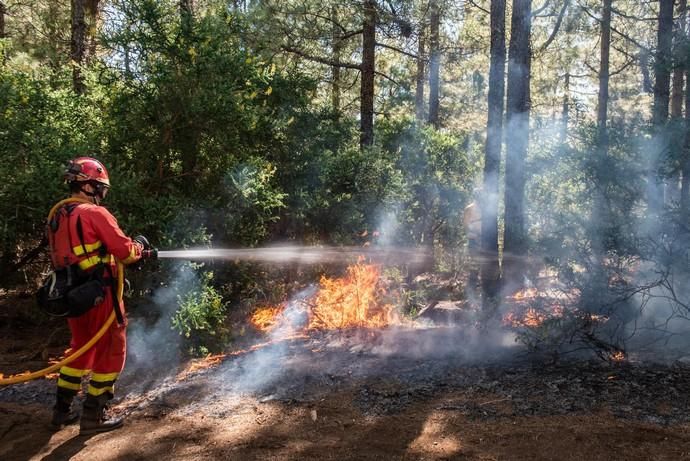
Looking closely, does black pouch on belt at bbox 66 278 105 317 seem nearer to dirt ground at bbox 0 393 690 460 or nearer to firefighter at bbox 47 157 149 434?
firefighter at bbox 47 157 149 434

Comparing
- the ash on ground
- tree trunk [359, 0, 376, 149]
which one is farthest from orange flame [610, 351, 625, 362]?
tree trunk [359, 0, 376, 149]

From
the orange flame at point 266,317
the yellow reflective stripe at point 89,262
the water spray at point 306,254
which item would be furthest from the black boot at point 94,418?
the orange flame at point 266,317

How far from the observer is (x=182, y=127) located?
8039 mm

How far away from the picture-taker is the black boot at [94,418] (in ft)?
15.7

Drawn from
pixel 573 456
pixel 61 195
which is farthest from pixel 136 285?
pixel 573 456

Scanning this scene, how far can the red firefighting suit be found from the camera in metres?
4.75

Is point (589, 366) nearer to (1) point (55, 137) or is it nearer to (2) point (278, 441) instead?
(2) point (278, 441)

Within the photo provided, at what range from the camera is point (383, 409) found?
4926 millimetres

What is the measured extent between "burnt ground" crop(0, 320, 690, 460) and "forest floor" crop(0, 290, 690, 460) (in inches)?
0.6

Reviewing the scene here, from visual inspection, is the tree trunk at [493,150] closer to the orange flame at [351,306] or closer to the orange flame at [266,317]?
the orange flame at [351,306]

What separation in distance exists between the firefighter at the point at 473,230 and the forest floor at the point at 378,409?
288 inches

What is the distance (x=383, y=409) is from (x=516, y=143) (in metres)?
8.18

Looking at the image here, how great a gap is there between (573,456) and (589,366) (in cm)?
207

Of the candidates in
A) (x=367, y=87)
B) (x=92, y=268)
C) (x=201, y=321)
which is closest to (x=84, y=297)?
(x=92, y=268)
